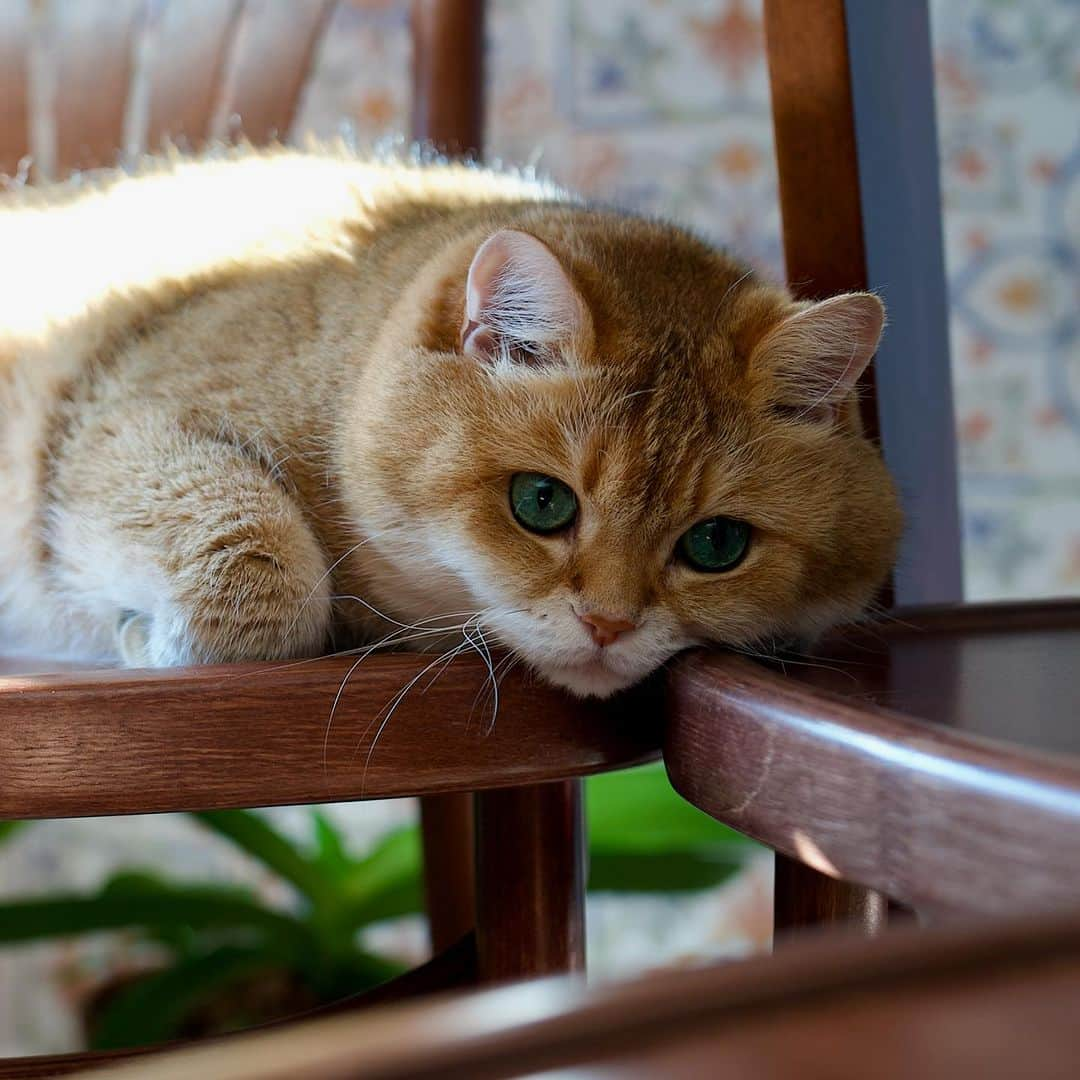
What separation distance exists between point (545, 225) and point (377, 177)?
31 cm

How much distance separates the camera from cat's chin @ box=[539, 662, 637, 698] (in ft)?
2.11

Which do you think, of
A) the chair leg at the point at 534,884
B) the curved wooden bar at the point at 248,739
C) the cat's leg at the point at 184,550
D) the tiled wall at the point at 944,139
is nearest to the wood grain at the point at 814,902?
the curved wooden bar at the point at 248,739

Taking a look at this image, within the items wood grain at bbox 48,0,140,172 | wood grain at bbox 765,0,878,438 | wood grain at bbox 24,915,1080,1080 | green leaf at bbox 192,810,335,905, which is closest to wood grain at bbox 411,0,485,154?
wood grain at bbox 48,0,140,172

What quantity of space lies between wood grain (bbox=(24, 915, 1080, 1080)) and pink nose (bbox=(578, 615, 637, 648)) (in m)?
0.51

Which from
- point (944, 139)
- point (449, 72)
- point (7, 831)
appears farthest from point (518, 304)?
point (944, 139)

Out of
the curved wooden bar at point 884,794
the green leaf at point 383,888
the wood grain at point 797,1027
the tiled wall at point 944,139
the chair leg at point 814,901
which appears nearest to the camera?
the wood grain at point 797,1027

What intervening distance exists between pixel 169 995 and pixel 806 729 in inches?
55.7

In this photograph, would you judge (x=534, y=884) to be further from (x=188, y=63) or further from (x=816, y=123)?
(x=188, y=63)

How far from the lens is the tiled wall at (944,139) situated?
1935 mm

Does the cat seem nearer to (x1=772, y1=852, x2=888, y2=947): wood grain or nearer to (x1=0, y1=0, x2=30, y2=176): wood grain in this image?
(x1=772, y1=852, x2=888, y2=947): wood grain

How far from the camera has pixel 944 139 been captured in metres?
1.96

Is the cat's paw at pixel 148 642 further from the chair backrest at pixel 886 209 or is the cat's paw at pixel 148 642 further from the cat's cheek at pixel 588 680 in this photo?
the chair backrest at pixel 886 209

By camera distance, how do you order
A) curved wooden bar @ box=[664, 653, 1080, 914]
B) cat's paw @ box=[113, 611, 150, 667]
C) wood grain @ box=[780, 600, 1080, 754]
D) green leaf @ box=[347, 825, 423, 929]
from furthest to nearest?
green leaf @ box=[347, 825, 423, 929]
cat's paw @ box=[113, 611, 150, 667]
wood grain @ box=[780, 600, 1080, 754]
curved wooden bar @ box=[664, 653, 1080, 914]

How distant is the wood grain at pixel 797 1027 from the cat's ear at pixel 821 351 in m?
0.61
